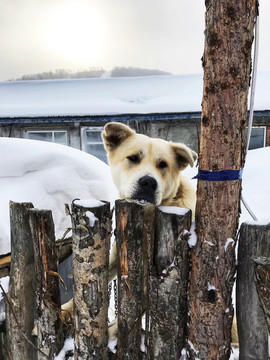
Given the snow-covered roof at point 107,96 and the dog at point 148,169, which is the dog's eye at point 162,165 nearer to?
the dog at point 148,169

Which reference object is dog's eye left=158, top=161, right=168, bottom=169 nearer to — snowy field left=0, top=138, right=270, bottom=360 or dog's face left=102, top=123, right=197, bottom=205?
dog's face left=102, top=123, right=197, bottom=205

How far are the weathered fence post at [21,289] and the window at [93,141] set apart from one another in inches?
374

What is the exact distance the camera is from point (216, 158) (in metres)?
1.33

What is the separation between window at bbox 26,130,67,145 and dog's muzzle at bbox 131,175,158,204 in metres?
9.68

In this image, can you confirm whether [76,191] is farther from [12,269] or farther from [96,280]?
[96,280]

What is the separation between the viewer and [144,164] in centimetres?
231

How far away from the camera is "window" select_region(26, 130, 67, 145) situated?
11289 millimetres

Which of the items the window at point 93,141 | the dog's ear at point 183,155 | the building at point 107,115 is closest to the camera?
the dog's ear at point 183,155

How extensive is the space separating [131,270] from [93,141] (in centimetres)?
990

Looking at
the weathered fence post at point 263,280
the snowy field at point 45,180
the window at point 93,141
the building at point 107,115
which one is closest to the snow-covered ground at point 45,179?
the snowy field at point 45,180

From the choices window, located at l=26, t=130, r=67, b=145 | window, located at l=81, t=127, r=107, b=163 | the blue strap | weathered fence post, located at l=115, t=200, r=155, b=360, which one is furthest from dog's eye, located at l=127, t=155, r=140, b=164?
window, located at l=26, t=130, r=67, b=145

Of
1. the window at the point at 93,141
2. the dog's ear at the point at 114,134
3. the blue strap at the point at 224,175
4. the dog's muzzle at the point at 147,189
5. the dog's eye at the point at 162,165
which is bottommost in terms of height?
the window at the point at 93,141

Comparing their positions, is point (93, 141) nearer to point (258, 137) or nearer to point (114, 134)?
point (258, 137)

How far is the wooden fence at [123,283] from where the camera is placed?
1411mm
